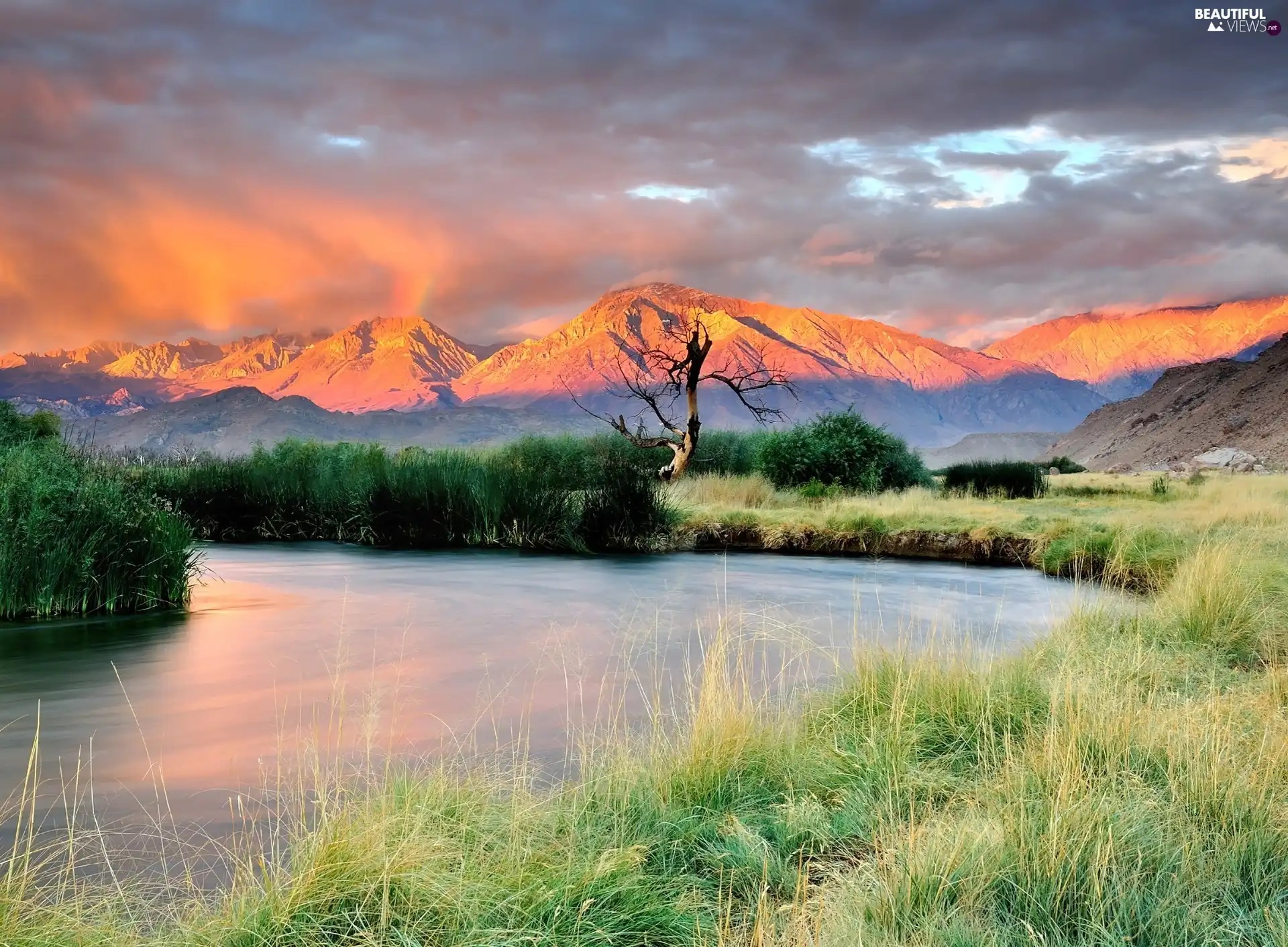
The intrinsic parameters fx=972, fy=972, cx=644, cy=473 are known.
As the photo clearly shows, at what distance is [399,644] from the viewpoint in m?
13.5

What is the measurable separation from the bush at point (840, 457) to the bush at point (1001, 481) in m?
1.57

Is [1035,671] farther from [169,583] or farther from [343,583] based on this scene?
[343,583]

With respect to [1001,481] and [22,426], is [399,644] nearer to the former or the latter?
[22,426]

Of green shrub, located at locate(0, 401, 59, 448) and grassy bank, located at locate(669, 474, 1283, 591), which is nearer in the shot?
grassy bank, located at locate(669, 474, 1283, 591)

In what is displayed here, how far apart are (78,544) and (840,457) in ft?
77.5

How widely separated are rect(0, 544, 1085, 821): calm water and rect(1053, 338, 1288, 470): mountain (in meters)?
49.7

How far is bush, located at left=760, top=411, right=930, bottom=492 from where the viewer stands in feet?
105

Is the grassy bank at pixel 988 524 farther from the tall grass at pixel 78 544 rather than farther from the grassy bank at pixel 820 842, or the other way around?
the tall grass at pixel 78 544

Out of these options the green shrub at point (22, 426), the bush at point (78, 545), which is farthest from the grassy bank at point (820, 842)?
the green shrub at point (22, 426)

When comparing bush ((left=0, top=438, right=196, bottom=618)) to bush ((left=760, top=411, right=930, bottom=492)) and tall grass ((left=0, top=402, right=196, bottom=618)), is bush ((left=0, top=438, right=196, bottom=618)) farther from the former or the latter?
bush ((left=760, top=411, right=930, bottom=492))

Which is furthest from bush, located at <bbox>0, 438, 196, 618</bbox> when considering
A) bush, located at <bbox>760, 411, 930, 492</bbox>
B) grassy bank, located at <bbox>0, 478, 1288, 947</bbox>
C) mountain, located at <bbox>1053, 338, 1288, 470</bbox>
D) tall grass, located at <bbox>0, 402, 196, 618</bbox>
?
mountain, located at <bbox>1053, 338, 1288, 470</bbox>

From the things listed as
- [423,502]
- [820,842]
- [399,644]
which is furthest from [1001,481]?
[820,842]

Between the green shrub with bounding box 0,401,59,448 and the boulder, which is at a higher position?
the green shrub with bounding box 0,401,59,448

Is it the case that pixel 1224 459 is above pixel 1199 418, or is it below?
below
